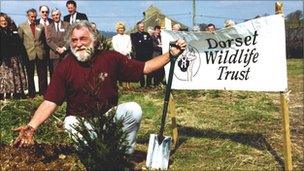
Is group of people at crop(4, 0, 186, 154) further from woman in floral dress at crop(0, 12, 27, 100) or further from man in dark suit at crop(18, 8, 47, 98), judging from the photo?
man in dark suit at crop(18, 8, 47, 98)

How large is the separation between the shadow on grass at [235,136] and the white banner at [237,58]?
112cm

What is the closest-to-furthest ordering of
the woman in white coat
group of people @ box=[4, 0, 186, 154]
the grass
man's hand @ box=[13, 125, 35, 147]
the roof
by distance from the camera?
man's hand @ box=[13, 125, 35, 147], group of people @ box=[4, 0, 186, 154], the grass, the woman in white coat, the roof

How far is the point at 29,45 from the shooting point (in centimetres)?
1194

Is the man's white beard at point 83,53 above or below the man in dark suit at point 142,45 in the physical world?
above

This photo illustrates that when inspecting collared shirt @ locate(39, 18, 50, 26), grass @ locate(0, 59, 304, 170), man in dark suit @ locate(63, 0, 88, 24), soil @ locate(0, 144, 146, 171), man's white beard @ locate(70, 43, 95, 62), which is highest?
man in dark suit @ locate(63, 0, 88, 24)

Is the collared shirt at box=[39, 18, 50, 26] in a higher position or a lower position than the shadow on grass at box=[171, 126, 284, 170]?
higher

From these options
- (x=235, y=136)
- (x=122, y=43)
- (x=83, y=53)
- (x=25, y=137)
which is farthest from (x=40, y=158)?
(x=122, y=43)

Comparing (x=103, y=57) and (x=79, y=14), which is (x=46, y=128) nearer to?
(x=103, y=57)

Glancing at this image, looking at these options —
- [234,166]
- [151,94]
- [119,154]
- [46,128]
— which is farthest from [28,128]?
[151,94]

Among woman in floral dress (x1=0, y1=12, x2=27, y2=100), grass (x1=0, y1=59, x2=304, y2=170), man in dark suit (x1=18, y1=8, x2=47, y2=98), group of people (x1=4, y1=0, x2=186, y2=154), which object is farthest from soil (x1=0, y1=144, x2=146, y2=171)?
man in dark suit (x1=18, y1=8, x2=47, y2=98)

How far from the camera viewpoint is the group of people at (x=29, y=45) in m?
11.5

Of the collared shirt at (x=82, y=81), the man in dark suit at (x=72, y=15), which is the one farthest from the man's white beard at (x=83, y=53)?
the man in dark suit at (x=72, y=15)

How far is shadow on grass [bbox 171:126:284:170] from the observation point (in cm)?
703

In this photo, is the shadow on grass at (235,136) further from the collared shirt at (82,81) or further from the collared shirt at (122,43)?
the collared shirt at (122,43)
